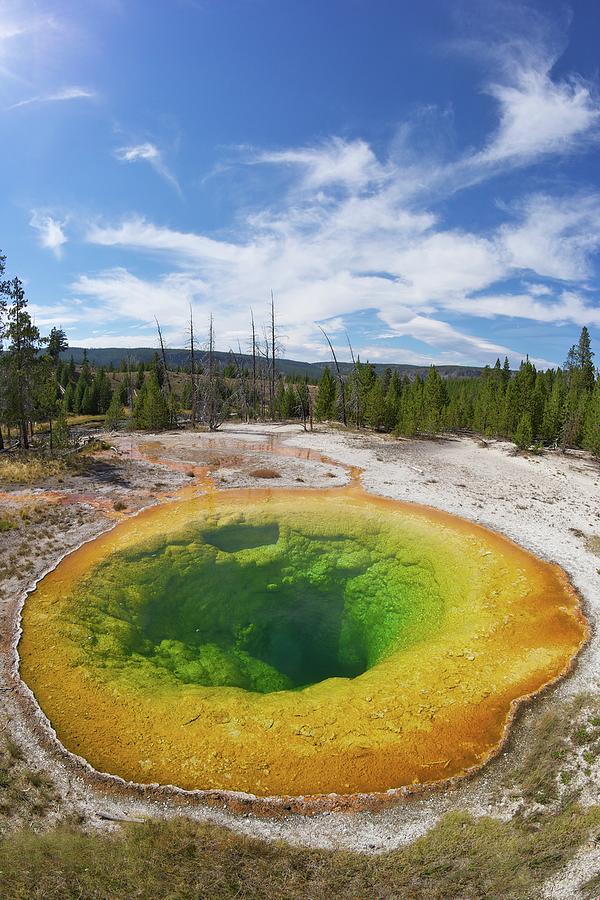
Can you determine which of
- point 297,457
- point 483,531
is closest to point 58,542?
point 483,531

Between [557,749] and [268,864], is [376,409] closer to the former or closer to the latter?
[557,749]

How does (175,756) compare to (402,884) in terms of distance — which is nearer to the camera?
(402,884)

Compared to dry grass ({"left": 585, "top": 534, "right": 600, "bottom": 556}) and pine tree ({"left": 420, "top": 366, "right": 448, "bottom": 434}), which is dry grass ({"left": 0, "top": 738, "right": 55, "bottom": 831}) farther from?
pine tree ({"left": 420, "top": 366, "right": 448, "bottom": 434})

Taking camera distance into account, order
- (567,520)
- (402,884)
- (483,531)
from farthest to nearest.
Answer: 1. (567,520)
2. (483,531)
3. (402,884)

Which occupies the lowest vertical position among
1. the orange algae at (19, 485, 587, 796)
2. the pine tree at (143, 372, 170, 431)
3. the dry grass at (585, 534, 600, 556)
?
the orange algae at (19, 485, 587, 796)

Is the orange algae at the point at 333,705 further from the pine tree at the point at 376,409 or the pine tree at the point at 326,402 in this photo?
the pine tree at the point at 326,402

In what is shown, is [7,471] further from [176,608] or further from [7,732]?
[7,732]

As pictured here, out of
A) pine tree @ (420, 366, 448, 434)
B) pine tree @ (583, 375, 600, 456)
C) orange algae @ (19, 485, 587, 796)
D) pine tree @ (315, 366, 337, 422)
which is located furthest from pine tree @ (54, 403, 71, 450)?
pine tree @ (583, 375, 600, 456)

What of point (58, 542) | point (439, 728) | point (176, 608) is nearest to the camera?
point (439, 728)
